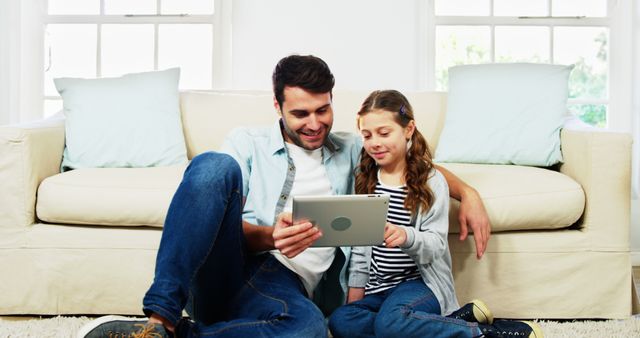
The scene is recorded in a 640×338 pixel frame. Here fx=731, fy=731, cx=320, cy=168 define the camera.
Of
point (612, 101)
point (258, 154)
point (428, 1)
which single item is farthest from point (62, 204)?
point (612, 101)

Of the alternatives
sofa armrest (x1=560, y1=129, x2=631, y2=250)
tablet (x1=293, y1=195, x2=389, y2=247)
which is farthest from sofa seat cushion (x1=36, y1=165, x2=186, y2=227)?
sofa armrest (x1=560, y1=129, x2=631, y2=250)

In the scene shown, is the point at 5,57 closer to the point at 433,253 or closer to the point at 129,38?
the point at 129,38

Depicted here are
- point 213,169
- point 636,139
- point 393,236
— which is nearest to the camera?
point 213,169

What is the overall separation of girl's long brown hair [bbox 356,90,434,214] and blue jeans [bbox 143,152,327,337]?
A: 351 mm

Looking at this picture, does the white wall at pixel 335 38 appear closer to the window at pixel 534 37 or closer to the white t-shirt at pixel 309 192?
the window at pixel 534 37

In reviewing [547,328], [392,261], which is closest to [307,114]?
[392,261]

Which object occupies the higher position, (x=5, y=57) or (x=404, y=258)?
(x=5, y=57)

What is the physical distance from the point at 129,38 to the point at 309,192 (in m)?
2.31

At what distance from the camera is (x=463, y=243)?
233 centimetres

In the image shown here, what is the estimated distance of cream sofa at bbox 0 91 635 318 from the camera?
234 cm

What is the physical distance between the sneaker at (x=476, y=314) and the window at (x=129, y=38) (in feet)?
7.78

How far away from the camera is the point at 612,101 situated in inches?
152

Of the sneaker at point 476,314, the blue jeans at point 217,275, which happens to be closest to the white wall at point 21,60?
the blue jeans at point 217,275

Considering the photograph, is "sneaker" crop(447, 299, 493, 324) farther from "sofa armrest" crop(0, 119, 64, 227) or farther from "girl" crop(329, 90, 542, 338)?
"sofa armrest" crop(0, 119, 64, 227)
